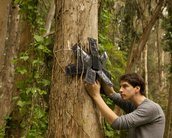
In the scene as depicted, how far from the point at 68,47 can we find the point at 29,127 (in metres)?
1.85

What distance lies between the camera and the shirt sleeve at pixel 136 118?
4270 millimetres

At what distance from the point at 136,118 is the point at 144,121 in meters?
0.12

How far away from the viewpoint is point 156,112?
4.50 metres

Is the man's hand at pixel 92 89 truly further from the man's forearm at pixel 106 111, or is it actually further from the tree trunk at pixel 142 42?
the tree trunk at pixel 142 42

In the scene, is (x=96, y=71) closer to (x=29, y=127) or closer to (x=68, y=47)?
(x=68, y=47)

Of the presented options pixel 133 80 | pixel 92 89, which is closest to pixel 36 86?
pixel 92 89

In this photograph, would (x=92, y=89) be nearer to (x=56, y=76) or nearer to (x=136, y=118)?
(x=56, y=76)

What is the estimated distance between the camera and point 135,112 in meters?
4.39

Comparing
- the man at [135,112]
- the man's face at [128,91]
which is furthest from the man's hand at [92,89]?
the man's face at [128,91]

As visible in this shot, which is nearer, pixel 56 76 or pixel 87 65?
pixel 87 65

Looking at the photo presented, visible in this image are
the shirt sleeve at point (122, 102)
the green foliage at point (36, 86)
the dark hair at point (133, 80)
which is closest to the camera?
the dark hair at point (133, 80)

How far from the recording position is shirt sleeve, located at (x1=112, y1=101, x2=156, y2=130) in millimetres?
4270

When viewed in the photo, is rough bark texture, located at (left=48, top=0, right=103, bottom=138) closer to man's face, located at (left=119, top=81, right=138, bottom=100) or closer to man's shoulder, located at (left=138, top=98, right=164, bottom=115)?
man's face, located at (left=119, top=81, right=138, bottom=100)

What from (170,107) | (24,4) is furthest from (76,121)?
(170,107)
